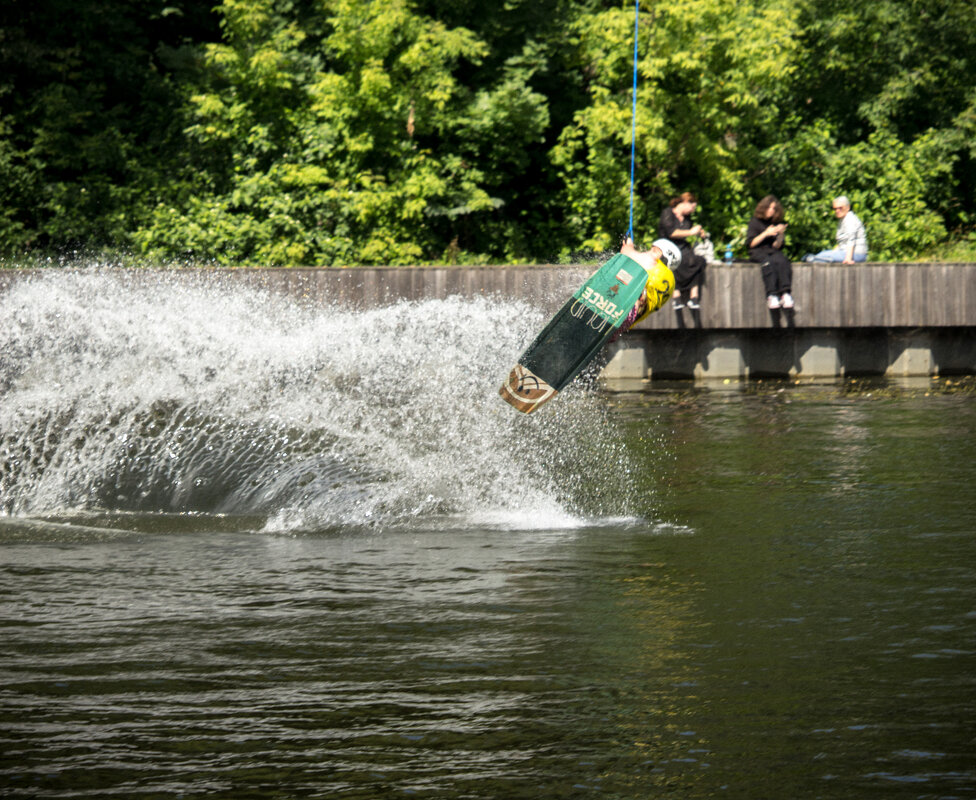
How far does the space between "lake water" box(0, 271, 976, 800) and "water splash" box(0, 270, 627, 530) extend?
0.04 metres

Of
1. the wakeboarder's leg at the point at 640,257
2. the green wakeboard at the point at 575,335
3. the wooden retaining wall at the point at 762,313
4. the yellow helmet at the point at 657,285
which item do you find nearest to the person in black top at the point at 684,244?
the wooden retaining wall at the point at 762,313

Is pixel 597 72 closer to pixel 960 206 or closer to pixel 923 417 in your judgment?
pixel 960 206

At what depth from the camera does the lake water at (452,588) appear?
18.5ft

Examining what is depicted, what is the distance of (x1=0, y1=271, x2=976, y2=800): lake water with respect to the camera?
5.64 m

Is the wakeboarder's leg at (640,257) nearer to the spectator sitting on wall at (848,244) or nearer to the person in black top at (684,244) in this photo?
the person in black top at (684,244)

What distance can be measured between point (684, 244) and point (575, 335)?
7.99 metres

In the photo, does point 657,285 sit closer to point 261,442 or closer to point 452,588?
point 261,442

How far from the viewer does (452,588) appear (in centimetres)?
817

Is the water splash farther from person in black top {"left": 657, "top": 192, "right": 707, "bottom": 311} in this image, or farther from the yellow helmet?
person in black top {"left": 657, "top": 192, "right": 707, "bottom": 311}

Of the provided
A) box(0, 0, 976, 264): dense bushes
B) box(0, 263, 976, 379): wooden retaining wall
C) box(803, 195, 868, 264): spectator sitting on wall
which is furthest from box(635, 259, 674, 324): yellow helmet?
box(0, 0, 976, 264): dense bushes

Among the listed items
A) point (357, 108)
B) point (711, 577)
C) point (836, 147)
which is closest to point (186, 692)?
point (711, 577)

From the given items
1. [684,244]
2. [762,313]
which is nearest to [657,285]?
[684,244]

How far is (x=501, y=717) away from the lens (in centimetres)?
603

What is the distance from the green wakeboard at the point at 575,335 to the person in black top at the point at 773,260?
28.1 feet
